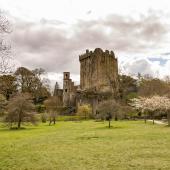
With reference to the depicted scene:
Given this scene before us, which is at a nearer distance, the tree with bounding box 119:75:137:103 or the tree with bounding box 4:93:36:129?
the tree with bounding box 4:93:36:129

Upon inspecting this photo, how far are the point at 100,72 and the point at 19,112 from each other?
57869mm

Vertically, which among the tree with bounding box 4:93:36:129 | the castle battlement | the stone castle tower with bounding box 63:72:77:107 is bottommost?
the tree with bounding box 4:93:36:129

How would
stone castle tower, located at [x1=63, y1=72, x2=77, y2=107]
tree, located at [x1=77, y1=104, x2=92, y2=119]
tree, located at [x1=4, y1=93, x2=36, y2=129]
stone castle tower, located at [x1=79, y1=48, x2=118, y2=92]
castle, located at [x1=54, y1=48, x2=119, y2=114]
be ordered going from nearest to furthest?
1. tree, located at [x1=4, y1=93, x2=36, y2=129]
2. tree, located at [x1=77, y1=104, x2=92, y2=119]
3. castle, located at [x1=54, y1=48, x2=119, y2=114]
4. stone castle tower, located at [x1=79, y1=48, x2=118, y2=92]
5. stone castle tower, located at [x1=63, y1=72, x2=77, y2=107]

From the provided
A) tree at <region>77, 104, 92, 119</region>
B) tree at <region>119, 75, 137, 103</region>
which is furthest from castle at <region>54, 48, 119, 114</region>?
tree at <region>77, 104, 92, 119</region>

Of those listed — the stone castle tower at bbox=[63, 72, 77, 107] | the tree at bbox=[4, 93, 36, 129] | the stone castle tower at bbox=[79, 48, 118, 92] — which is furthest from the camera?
the stone castle tower at bbox=[63, 72, 77, 107]

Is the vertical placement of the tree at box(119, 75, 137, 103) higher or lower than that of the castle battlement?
lower

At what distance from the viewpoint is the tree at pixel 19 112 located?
183 ft

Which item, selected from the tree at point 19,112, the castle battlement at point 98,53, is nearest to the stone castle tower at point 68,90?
the castle battlement at point 98,53

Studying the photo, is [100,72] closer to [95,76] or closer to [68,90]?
[95,76]

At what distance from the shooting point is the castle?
110375 mm

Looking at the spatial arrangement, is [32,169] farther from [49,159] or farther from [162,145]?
[162,145]

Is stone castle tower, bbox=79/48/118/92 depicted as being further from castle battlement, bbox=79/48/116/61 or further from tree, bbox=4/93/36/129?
tree, bbox=4/93/36/129

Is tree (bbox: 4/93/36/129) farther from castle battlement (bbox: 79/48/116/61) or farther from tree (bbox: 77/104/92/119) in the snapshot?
castle battlement (bbox: 79/48/116/61)

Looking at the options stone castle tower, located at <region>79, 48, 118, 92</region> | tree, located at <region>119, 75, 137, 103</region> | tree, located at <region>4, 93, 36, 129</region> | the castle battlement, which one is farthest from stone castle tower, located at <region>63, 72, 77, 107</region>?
tree, located at <region>4, 93, 36, 129</region>
